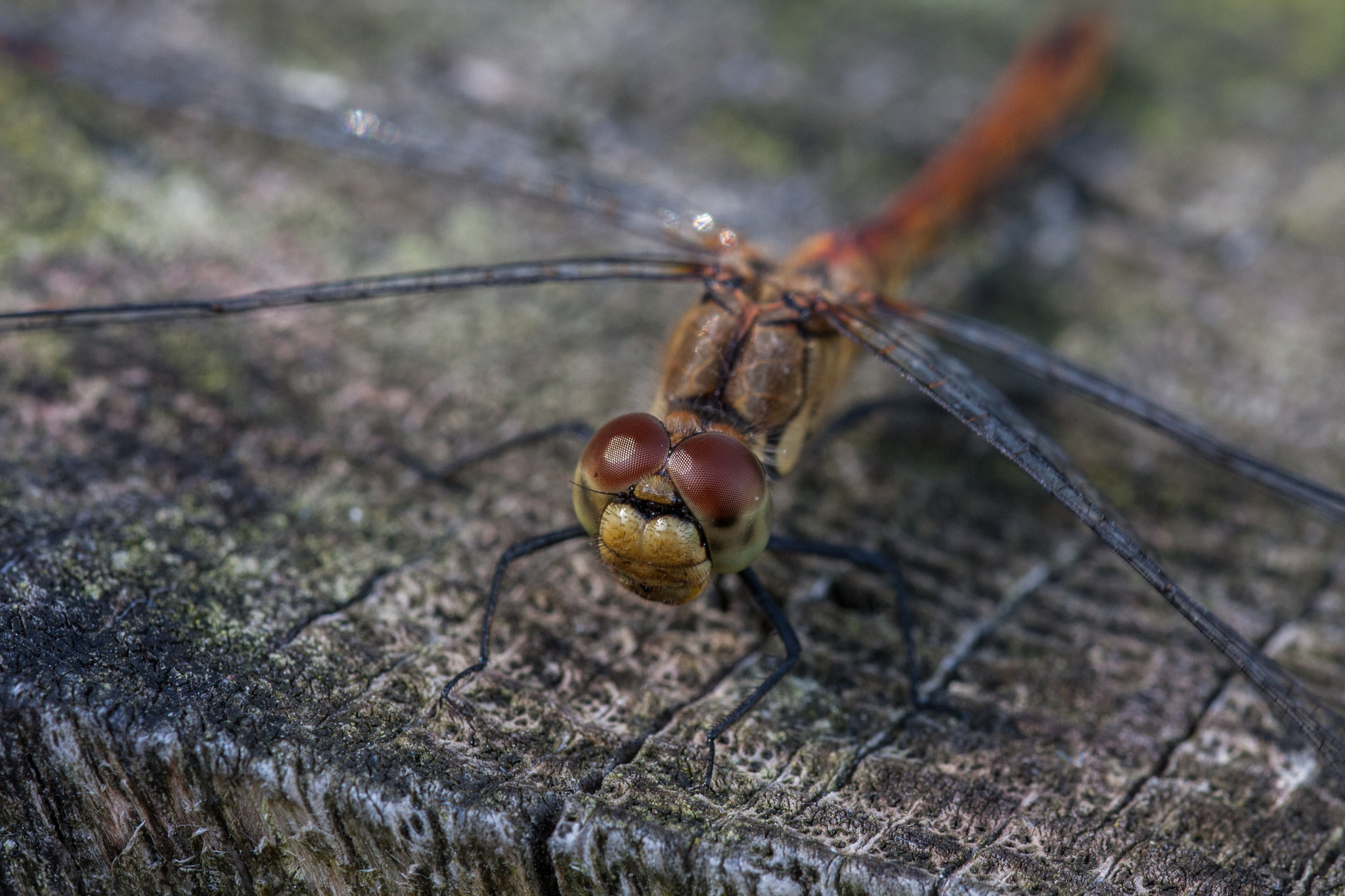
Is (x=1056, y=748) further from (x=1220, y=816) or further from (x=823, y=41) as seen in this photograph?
(x=823, y=41)

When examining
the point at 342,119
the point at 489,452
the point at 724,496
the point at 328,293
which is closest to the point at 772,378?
the point at 724,496

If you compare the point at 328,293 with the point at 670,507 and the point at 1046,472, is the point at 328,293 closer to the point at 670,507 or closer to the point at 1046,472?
the point at 670,507

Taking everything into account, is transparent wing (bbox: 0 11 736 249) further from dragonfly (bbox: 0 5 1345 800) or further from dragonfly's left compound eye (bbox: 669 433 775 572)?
dragonfly's left compound eye (bbox: 669 433 775 572)

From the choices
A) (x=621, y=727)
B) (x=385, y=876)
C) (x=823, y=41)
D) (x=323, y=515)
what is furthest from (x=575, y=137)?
(x=385, y=876)

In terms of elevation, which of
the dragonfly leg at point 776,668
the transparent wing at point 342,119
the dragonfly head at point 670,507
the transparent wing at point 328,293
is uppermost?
the transparent wing at point 342,119

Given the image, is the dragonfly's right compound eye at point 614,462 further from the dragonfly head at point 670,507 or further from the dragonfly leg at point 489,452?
the dragonfly leg at point 489,452

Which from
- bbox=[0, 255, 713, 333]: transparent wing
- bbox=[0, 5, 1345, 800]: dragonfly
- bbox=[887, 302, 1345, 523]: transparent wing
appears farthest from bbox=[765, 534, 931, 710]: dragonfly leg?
bbox=[0, 255, 713, 333]: transparent wing

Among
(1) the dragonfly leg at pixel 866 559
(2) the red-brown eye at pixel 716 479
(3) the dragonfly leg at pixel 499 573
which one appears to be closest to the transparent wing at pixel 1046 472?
(1) the dragonfly leg at pixel 866 559

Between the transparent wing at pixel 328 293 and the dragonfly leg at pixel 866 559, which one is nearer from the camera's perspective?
the dragonfly leg at pixel 866 559
